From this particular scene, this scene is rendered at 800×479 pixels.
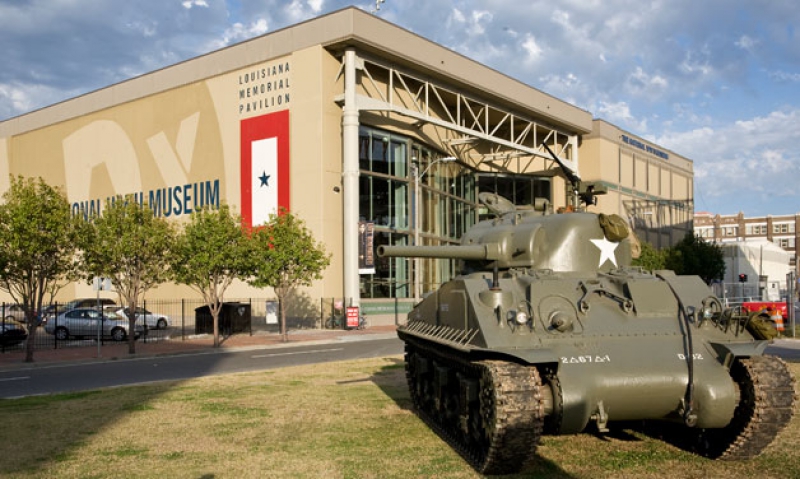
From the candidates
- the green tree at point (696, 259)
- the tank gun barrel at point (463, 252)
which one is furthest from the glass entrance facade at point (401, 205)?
the tank gun barrel at point (463, 252)

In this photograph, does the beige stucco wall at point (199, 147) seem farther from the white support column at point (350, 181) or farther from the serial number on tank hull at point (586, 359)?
the serial number on tank hull at point (586, 359)

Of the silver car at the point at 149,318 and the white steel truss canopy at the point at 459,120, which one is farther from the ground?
the white steel truss canopy at the point at 459,120

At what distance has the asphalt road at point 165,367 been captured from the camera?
1725cm

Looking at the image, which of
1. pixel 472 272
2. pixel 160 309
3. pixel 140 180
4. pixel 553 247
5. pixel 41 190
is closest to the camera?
pixel 553 247

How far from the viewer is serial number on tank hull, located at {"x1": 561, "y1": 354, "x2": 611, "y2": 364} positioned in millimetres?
7723

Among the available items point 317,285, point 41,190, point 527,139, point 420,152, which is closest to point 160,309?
point 317,285

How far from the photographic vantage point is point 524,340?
800 cm

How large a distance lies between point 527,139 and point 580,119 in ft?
15.2

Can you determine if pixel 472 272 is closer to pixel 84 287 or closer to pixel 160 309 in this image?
pixel 160 309

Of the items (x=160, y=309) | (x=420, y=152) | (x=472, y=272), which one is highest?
(x=420, y=152)

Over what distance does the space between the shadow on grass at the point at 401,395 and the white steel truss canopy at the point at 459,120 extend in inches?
639

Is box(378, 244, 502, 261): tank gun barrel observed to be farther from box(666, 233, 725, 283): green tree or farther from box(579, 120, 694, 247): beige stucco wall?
box(666, 233, 725, 283): green tree

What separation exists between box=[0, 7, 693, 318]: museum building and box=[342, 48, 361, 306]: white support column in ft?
0.25

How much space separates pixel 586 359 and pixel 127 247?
20725 mm
